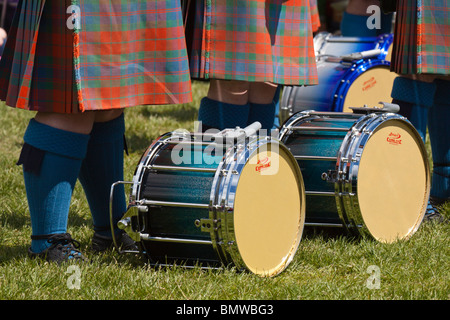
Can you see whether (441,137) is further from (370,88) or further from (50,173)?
(50,173)

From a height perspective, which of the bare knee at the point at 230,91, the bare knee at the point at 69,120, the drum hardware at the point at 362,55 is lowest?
the bare knee at the point at 69,120

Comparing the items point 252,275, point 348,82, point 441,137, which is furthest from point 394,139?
point 348,82

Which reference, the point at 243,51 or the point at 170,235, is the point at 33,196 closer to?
the point at 170,235

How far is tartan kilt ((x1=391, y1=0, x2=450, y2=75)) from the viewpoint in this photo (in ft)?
9.10

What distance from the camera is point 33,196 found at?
2.17 meters

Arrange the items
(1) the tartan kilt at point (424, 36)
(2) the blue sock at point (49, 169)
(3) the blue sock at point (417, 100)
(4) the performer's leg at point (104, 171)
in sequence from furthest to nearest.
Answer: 1. (3) the blue sock at point (417, 100)
2. (1) the tartan kilt at point (424, 36)
3. (4) the performer's leg at point (104, 171)
4. (2) the blue sock at point (49, 169)

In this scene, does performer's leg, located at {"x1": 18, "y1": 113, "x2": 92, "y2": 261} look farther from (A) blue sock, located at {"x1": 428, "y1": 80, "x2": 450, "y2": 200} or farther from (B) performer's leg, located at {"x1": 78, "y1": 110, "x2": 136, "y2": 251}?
(A) blue sock, located at {"x1": 428, "y1": 80, "x2": 450, "y2": 200}

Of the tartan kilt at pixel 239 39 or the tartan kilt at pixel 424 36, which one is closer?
the tartan kilt at pixel 239 39

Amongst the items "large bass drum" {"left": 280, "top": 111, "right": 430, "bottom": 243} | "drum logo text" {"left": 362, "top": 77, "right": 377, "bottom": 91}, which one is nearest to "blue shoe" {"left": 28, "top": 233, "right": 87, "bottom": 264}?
"large bass drum" {"left": 280, "top": 111, "right": 430, "bottom": 243}

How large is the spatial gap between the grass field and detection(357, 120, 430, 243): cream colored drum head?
0.23ft

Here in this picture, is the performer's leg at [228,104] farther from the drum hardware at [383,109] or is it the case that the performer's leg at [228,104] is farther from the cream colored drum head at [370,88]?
the cream colored drum head at [370,88]

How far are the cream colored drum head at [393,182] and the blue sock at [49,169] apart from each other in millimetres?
985

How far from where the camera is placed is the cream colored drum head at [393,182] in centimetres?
256

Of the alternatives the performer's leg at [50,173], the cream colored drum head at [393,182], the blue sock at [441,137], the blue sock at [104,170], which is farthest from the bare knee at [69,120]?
the blue sock at [441,137]
